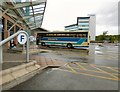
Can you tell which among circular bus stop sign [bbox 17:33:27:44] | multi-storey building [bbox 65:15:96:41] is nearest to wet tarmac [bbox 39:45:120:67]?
circular bus stop sign [bbox 17:33:27:44]

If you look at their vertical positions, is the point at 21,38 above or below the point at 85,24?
below

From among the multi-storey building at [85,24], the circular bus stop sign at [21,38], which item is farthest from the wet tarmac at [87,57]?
the multi-storey building at [85,24]

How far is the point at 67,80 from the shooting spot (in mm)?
6070

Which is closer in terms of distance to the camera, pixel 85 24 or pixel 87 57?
pixel 87 57

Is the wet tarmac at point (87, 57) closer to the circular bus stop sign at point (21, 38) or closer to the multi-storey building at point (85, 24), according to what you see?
the circular bus stop sign at point (21, 38)

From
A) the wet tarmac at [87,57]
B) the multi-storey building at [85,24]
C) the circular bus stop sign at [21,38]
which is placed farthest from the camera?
the multi-storey building at [85,24]

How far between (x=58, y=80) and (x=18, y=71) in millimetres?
1709

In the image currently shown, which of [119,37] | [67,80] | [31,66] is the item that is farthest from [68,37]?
[119,37]

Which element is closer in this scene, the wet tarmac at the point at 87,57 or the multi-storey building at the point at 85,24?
the wet tarmac at the point at 87,57

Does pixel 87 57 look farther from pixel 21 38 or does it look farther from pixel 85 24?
pixel 85 24

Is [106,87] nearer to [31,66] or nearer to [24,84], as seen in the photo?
[24,84]

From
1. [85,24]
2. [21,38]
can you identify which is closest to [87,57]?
[21,38]

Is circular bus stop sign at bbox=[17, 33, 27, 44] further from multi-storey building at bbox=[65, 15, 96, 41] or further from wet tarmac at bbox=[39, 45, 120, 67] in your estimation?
multi-storey building at bbox=[65, 15, 96, 41]

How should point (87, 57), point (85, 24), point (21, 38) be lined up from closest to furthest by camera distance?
point (21, 38) → point (87, 57) → point (85, 24)
